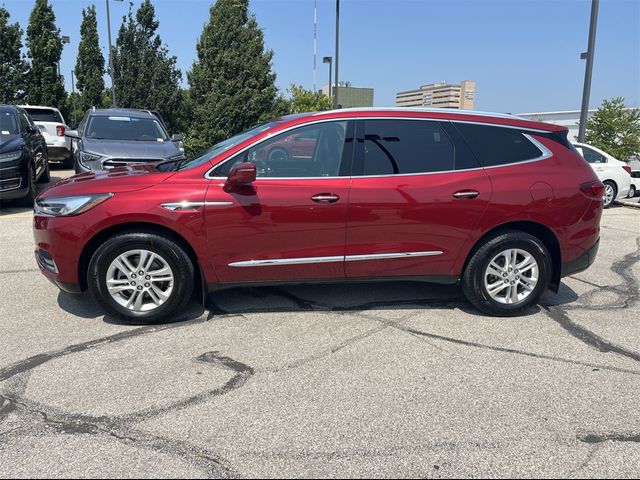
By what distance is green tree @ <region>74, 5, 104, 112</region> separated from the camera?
3491 centimetres

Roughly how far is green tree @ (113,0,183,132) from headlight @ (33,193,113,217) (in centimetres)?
2385

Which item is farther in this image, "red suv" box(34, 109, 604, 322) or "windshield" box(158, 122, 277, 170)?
"windshield" box(158, 122, 277, 170)

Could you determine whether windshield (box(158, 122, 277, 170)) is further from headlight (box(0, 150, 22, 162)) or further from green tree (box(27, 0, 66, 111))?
green tree (box(27, 0, 66, 111))

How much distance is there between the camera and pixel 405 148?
178 inches

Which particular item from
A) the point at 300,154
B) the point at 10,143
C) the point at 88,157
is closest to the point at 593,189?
the point at 300,154

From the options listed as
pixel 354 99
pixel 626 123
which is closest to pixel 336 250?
pixel 626 123

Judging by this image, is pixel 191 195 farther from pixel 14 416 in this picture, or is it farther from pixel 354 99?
pixel 354 99

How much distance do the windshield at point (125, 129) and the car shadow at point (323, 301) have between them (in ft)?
18.2

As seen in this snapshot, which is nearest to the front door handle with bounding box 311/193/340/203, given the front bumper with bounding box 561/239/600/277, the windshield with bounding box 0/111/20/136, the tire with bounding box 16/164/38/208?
the front bumper with bounding box 561/239/600/277

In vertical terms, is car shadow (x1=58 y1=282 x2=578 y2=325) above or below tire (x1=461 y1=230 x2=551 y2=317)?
below

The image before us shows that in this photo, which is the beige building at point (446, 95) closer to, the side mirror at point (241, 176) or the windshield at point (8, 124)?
the windshield at point (8, 124)

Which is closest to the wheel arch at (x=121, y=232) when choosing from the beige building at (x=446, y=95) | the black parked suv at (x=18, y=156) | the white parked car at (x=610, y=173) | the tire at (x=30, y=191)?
the black parked suv at (x=18, y=156)

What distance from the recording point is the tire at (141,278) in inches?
166

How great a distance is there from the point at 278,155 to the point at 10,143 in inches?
265
